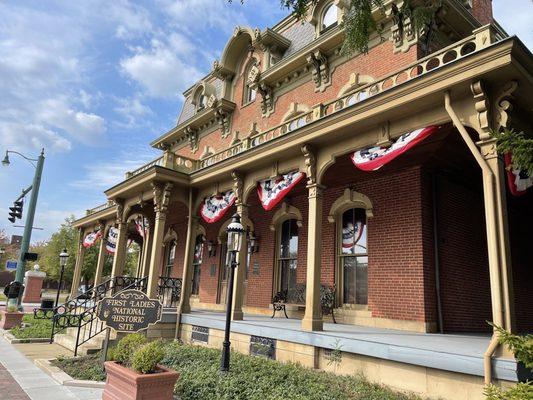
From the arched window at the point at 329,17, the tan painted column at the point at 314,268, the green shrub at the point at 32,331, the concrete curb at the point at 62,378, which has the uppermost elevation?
the arched window at the point at 329,17

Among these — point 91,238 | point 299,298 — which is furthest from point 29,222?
point 299,298

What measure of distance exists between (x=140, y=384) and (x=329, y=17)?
12.0m

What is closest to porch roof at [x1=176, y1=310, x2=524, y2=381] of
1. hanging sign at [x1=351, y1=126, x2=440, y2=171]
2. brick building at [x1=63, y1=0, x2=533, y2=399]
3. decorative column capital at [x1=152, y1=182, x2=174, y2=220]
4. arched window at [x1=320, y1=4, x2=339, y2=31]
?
brick building at [x1=63, y1=0, x2=533, y2=399]

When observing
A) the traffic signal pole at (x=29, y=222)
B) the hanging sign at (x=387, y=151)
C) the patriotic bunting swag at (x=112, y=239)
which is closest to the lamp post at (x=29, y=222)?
the traffic signal pole at (x=29, y=222)

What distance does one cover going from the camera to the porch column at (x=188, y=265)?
11672 mm

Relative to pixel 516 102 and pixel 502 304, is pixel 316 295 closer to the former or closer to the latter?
pixel 502 304

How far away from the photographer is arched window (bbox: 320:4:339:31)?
12.8 metres

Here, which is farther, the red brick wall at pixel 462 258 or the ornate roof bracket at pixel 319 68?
the ornate roof bracket at pixel 319 68

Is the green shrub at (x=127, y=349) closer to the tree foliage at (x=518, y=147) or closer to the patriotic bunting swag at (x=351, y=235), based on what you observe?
the tree foliage at (x=518, y=147)

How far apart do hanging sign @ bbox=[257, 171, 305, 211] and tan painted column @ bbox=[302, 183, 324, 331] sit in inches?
29.7

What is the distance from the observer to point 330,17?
13.0m

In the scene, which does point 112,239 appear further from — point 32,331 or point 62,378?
point 62,378

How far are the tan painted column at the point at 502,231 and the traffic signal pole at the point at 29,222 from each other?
16.8 meters

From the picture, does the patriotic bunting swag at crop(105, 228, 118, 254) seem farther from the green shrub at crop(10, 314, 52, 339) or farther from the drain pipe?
the drain pipe
